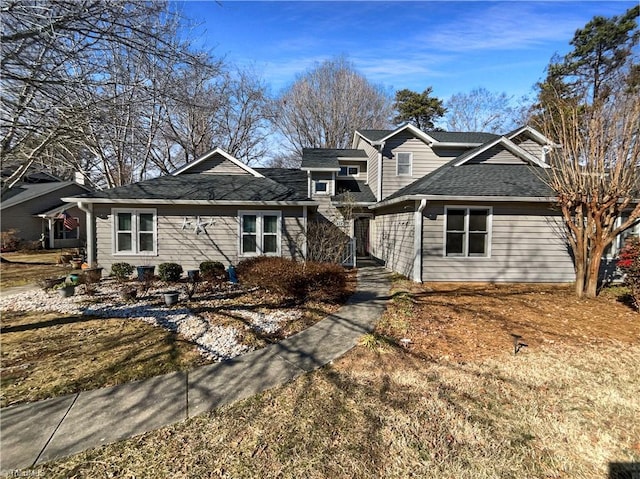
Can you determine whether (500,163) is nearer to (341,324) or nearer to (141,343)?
(341,324)

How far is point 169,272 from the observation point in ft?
33.6

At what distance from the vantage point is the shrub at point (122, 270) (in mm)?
10414

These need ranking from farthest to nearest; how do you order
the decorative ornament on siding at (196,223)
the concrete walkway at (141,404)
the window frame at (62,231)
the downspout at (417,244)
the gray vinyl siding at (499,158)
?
the window frame at (62,231) → the gray vinyl siding at (499,158) → the decorative ornament on siding at (196,223) → the downspout at (417,244) → the concrete walkway at (141,404)

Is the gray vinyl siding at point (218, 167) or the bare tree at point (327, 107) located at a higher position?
the bare tree at point (327, 107)

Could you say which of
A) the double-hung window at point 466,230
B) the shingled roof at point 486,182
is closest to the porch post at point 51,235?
the shingled roof at point 486,182

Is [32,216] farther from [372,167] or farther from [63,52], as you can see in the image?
[63,52]

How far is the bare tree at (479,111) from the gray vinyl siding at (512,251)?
892 inches

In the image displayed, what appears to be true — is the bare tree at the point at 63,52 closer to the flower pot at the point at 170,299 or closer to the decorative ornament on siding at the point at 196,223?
the flower pot at the point at 170,299

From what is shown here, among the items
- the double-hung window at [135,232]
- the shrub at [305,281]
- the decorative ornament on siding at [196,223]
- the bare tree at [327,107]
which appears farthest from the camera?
the bare tree at [327,107]

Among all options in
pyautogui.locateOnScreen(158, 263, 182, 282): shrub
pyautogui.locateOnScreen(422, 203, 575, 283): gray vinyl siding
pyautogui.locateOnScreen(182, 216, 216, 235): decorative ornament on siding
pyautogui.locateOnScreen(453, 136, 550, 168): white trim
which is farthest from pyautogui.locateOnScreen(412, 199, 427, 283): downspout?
pyautogui.locateOnScreen(158, 263, 182, 282): shrub

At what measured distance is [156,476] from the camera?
103 inches

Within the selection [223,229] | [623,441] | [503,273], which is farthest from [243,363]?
[503,273]

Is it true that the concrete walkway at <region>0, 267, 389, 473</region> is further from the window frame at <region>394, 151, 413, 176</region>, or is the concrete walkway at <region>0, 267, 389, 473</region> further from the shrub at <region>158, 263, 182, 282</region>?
the window frame at <region>394, 151, 413, 176</region>

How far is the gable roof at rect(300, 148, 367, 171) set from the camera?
16.1 meters
